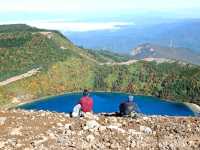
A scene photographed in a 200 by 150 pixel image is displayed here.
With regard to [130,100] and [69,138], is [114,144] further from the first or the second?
[130,100]

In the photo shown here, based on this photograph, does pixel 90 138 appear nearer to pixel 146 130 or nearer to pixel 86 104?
pixel 146 130

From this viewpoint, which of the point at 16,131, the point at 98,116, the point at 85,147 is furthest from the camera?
the point at 98,116

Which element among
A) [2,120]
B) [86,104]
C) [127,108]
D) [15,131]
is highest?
[127,108]

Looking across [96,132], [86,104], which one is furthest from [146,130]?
[86,104]

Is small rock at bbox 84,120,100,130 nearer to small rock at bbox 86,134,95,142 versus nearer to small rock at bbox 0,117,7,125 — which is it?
small rock at bbox 86,134,95,142

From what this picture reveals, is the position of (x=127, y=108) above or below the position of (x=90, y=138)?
above

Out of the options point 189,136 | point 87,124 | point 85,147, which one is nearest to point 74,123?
point 87,124

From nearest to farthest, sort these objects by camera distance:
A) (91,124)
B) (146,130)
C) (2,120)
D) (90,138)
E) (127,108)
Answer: (90,138)
(146,130)
(91,124)
(2,120)
(127,108)

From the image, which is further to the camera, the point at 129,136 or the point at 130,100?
the point at 130,100

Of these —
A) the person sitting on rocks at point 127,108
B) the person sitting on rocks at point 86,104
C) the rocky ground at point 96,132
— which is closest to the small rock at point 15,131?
the rocky ground at point 96,132

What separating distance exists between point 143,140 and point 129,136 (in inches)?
32.3

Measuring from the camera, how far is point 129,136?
2686 centimetres

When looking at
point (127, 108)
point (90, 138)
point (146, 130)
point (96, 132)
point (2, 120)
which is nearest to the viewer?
point (90, 138)

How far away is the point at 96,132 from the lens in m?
27.1
